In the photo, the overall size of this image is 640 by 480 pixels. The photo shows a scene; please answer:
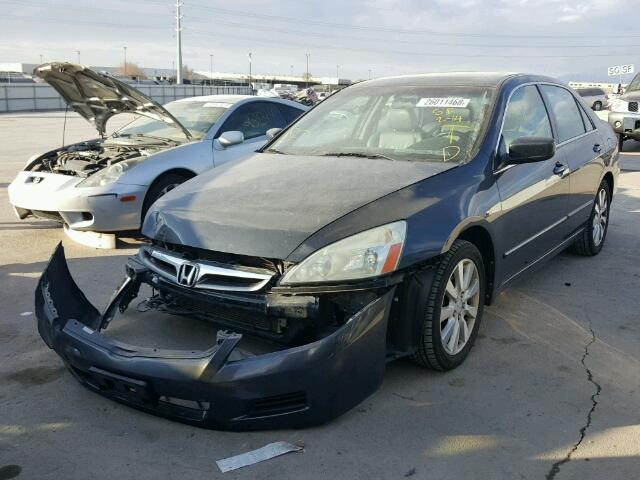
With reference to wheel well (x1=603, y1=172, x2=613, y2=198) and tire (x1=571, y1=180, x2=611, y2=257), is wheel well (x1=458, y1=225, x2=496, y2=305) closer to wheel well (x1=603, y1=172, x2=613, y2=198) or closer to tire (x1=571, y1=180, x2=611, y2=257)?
tire (x1=571, y1=180, x2=611, y2=257)

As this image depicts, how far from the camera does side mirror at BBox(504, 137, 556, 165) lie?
3740 mm

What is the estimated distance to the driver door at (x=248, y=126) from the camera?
261 inches

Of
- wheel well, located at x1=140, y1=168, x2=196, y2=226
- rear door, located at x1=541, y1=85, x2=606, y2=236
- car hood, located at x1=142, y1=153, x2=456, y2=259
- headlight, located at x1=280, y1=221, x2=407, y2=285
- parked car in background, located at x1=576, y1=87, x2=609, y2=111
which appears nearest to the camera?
headlight, located at x1=280, y1=221, x2=407, y2=285

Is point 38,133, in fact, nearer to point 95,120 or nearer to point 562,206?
point 95,120

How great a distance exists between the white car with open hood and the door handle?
8.95 feet

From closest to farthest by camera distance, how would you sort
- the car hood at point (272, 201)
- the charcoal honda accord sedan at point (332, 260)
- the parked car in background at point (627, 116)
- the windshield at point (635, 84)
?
the charcoal honda accord sedan at point (332, 260) < the car hood at point (272, 201) < the parked car in background at point (627, 116) < the windshield at point (635, 84)

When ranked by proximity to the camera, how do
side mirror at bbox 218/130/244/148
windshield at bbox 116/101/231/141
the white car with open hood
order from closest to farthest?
the white car with open hood
side mirror at bbox 218/130/244/148
windshield at bbox 116/101/231/141

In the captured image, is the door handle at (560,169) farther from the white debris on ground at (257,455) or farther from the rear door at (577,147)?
the white debris on ground at (257,455)

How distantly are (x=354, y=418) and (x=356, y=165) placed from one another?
156 centimetres

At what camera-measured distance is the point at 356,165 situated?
150 inches

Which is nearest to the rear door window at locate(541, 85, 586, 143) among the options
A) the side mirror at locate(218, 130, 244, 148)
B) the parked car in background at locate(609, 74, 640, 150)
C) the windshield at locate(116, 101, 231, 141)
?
the side mirror at locate(218, 130, 244, 148)

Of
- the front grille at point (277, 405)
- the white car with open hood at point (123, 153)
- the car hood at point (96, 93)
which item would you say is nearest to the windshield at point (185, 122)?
the white car with open hood at point (123, 153)

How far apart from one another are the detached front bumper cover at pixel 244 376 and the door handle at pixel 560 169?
2.28 m

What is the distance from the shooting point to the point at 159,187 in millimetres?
6109
